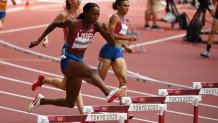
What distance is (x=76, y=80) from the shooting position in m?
11.7

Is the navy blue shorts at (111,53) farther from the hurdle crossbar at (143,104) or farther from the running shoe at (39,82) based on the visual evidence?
the hurdle crossbar at (143,104)

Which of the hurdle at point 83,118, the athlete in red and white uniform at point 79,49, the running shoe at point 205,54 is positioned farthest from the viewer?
the running shoe at point 205,54

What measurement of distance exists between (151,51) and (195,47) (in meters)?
1.91

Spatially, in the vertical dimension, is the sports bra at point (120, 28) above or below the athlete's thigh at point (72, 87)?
above

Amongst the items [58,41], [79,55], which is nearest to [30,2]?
[58,41]

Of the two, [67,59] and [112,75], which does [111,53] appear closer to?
[67,59]

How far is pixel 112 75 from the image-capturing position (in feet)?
59.6

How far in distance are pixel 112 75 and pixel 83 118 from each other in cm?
901

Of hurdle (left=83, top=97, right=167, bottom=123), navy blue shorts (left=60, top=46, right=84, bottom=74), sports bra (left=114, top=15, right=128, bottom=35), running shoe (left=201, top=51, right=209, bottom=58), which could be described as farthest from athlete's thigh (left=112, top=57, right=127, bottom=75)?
running shoe (left=201, top=51, right=209, bottom=58)

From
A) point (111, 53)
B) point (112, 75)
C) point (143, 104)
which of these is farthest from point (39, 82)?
point (112, 75)

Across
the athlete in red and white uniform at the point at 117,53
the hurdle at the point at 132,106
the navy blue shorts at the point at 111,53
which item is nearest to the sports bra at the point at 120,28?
the athlete in red and white uniform at the point at 117,53

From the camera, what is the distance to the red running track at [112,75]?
556 inches

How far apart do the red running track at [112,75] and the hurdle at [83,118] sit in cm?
374

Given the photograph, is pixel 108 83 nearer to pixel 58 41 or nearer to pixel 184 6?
pixel 58 41
